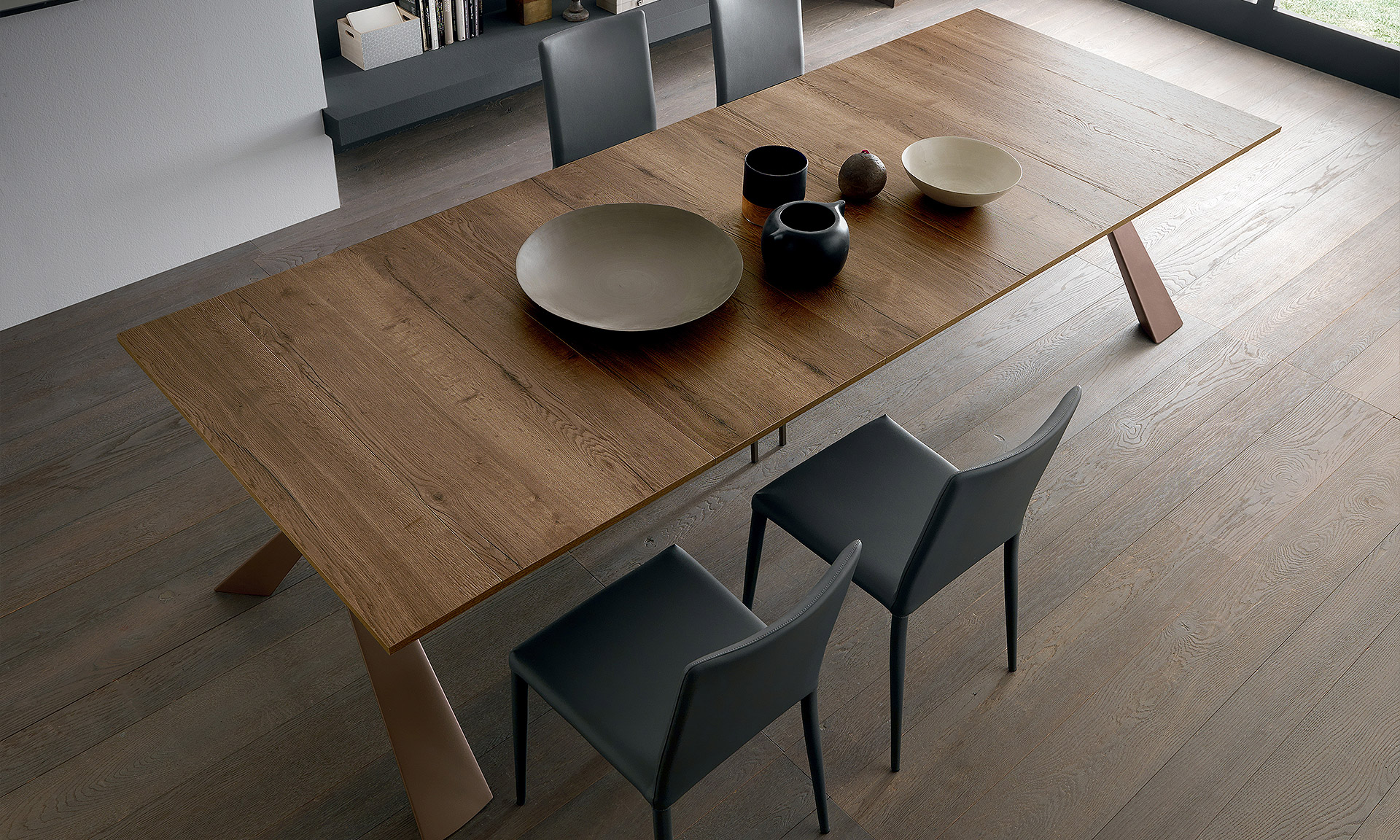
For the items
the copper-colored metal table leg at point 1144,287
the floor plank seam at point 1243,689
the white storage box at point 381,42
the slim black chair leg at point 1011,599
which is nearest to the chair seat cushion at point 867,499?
the slim black chair leg at point 1011,599

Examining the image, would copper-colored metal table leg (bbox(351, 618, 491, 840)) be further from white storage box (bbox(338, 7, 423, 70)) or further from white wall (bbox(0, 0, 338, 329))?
white storage box (bbox(338, 7, 423, 70))

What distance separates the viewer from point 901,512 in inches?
79.5

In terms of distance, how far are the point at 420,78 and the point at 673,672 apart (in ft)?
8.91

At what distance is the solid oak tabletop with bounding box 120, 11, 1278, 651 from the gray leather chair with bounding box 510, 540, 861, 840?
30 cm

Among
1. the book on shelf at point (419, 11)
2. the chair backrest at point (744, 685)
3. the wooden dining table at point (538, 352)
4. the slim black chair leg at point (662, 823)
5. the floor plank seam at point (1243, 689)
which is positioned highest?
the book on shelf at point (419, 11)

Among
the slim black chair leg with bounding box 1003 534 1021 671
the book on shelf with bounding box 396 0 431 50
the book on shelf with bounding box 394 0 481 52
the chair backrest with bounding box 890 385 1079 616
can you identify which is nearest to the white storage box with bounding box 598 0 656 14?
the book on shelf with bounding box 394 0 481 52

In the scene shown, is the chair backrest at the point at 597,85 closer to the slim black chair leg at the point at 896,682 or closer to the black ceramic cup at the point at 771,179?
the black ceramic cup at the point at 771,179

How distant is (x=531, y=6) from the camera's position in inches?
158

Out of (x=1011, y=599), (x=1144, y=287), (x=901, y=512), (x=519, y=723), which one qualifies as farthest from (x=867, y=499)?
(x=1144, y=287)

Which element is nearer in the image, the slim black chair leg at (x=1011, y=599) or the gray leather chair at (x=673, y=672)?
the gray leather chair at (x=673, y=672)

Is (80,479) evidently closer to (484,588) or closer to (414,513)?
(414,513)

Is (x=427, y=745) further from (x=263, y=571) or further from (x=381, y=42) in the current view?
(x=381, y=42)

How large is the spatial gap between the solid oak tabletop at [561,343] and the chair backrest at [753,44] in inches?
12.5

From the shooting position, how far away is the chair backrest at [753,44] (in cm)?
280
